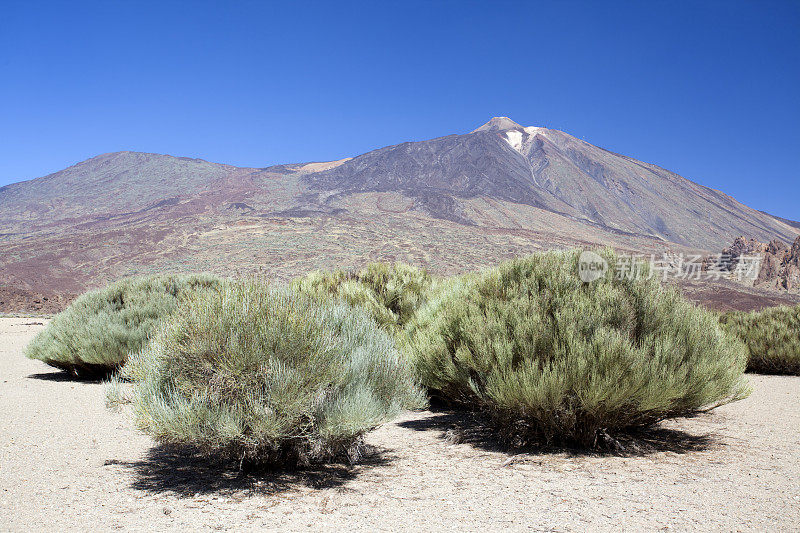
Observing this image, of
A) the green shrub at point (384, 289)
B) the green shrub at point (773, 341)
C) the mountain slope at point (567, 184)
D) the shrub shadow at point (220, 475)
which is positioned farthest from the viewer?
the mountain slope at point (567, 184)

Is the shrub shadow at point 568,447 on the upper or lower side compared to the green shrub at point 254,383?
lower

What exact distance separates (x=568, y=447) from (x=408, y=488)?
6.26 ft

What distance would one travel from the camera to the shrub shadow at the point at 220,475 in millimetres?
3666

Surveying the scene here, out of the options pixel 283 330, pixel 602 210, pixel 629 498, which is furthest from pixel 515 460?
pixel 602 210

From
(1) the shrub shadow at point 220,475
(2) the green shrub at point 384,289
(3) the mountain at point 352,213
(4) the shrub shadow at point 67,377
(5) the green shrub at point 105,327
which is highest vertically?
(3) the mountain at point 352,213

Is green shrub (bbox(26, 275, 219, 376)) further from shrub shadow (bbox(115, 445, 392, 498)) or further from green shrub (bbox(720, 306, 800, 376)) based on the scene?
green shrub (bbox(720, 306, 800, 376))

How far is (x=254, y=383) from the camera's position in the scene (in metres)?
3.62

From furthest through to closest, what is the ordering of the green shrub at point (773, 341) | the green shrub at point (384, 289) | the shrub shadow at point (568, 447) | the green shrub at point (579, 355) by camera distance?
the green shrub at point (773, 341), the green shrub at point (384, 289), the shrub shadow at point (568, 447), the green shrub at point (579, 355)

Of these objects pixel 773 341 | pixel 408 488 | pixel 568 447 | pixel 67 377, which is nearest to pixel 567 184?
pixel 773 341

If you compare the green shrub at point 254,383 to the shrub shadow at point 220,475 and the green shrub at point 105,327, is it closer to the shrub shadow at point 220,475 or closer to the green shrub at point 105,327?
the shrub shadow at point 220,475

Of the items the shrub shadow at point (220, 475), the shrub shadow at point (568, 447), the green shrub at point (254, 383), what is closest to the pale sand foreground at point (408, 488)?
the shrub shadow at point (220, 475)

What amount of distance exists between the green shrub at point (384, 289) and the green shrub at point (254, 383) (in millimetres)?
3808

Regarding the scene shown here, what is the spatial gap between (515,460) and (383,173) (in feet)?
478

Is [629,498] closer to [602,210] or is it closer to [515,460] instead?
[515,460]
